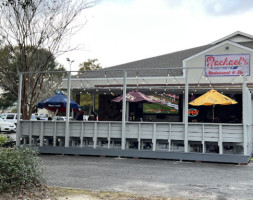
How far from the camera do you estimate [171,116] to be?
834 inches

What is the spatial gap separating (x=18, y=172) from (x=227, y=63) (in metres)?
15.4

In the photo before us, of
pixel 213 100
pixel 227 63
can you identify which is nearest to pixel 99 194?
pixel 213 100

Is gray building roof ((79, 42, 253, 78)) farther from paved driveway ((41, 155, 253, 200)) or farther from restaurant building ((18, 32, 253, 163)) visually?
paved driveway ((41, 155, 253, 200))

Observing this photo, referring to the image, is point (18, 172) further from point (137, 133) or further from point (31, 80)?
point (31, 80)

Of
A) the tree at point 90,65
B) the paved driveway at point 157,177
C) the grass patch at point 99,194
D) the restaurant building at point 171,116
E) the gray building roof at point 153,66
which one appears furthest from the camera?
the tree at point 90,65

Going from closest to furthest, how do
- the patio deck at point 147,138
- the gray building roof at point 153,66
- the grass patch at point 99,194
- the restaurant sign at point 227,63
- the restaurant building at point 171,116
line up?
the grass patch at point 99,194
the patio deck at point 147,138
the restaurant building at point 171,116
the restaurant sign at point 227,63
the gray building roof at point 153,66

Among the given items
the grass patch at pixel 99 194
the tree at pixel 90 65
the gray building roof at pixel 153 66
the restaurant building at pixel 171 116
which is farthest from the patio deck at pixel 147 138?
the tree at pixel 90 65

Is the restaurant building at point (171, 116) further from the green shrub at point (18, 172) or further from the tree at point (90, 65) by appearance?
the tree at point (90, 65)

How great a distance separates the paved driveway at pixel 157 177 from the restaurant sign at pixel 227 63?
7.79 meters

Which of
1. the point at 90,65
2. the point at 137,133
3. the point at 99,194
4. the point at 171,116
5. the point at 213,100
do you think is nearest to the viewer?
the point at 99,194

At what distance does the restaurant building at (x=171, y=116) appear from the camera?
13391 mm

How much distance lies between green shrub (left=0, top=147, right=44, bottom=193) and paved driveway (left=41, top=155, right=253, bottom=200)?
119cm

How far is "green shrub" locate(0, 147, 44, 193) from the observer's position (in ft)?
21.9

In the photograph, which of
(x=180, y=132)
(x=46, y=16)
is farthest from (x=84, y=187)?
(x=46, y=16)
